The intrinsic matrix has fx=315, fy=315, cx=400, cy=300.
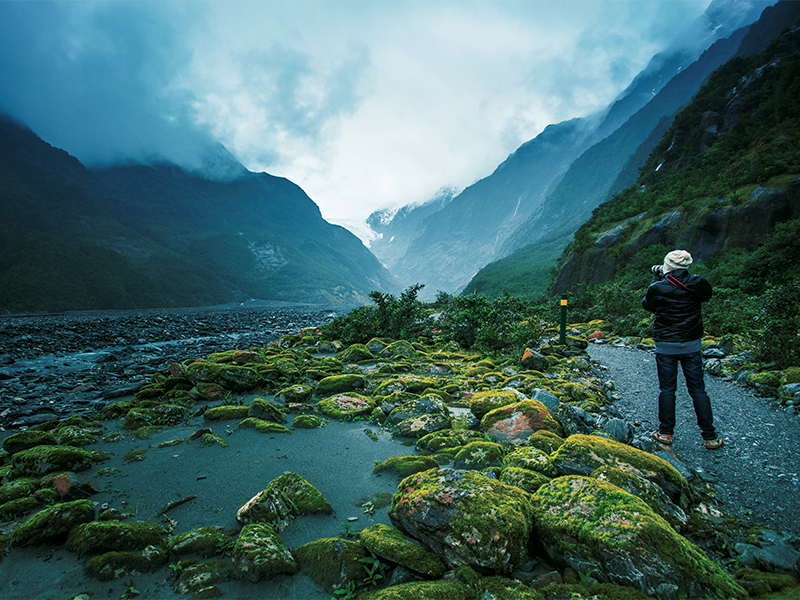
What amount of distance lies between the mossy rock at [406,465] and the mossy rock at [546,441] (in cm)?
150

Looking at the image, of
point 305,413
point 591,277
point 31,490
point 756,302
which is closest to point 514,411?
point 305,413

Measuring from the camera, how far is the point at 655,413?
613 cm

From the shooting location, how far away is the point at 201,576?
2832 millimetres

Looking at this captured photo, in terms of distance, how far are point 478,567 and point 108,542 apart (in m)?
3.63

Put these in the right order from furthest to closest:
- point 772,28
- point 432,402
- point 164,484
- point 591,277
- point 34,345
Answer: point 772,28 < point 591,277 < point 34,345 < point 432,402 < point 164,484

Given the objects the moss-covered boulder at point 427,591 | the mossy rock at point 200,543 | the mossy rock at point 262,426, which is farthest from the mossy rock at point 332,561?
the mossy rock at point 262,426

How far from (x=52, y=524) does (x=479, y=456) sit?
5.03 metres

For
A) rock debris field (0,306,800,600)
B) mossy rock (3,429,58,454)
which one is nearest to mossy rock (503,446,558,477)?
rock debris field (0,306,800,600)

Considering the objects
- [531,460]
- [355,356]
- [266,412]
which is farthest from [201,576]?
[355,356]

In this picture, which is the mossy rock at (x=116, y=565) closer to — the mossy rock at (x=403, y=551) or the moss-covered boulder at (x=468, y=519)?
the mossy rock at (x=403, y=551)

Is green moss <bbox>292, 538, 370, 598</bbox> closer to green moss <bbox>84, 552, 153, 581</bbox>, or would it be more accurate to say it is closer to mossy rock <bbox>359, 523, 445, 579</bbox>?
mossy rock <bbox>359, 523, 445, 579</bbox>

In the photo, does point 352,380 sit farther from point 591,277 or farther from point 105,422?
point 591,277

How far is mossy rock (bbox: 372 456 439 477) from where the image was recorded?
4652 mm

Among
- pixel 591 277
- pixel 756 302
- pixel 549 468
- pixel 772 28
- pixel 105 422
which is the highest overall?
pixel 772 28
